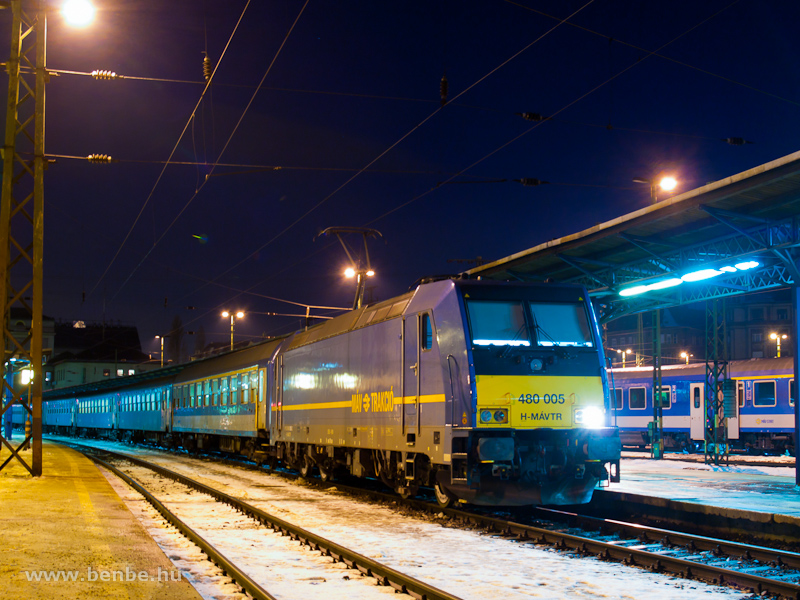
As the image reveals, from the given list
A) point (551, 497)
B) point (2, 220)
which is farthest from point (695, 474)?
point (2, 220)

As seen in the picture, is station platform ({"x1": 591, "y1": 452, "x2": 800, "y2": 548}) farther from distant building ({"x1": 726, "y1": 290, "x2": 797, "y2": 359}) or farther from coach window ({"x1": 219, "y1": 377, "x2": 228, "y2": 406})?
distant building ({"x1": 726, "y1": 290, "x2": 797, "y2": 359})

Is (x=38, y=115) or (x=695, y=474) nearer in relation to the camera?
(x=38, y=115)

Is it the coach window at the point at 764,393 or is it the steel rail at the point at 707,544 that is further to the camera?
the coach window at the point at 764,393

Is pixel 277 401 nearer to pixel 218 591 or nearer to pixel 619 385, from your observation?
pixel 218 591

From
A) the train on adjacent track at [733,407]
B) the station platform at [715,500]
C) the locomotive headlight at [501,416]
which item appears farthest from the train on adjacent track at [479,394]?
the train on adjacent track at [733,407]

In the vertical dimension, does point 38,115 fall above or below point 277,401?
above

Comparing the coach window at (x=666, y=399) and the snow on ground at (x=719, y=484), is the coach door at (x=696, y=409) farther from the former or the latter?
the snow on ground at (x=719, y=484)

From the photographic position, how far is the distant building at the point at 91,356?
122500mm

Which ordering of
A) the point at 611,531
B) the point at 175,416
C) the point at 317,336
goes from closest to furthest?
1. the point at 611,531
2. the point at 317,336
3. the point at 175,416

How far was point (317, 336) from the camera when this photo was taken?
19.5 m

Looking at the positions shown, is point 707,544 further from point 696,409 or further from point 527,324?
point 696,409

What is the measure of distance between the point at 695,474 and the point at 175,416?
24076 millimetres

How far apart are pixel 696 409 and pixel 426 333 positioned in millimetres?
23760

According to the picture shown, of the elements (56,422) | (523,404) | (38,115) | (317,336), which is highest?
(38,115)
